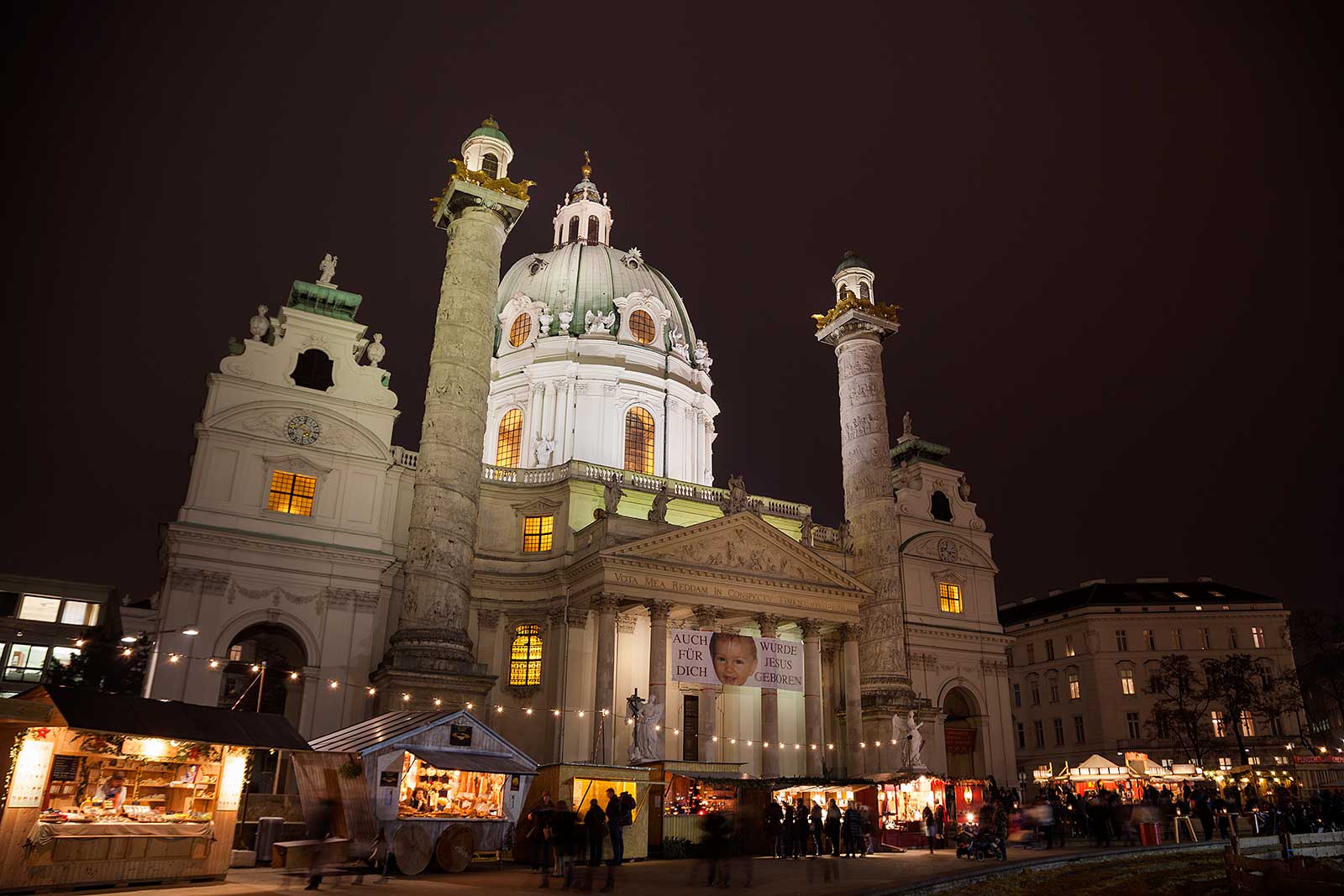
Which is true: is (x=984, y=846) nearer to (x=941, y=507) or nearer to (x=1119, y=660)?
(x=941, y=507)

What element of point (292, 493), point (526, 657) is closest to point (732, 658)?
point (526, 657)

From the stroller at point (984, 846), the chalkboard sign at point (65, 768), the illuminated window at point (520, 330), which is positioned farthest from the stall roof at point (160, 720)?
the illuminated window at point (520, 330)

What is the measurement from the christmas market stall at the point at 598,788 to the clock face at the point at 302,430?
17598 mm

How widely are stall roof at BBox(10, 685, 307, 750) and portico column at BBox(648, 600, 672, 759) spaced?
53.9ft

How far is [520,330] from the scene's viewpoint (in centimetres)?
5222

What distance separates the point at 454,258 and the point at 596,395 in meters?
17.6

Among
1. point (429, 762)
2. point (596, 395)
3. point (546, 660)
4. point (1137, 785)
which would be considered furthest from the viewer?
point (596, 395)

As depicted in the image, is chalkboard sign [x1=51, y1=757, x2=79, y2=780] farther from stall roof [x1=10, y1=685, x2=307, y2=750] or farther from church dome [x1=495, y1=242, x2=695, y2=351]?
church dome [x1=495, y1=242, x2=695, y2=351]

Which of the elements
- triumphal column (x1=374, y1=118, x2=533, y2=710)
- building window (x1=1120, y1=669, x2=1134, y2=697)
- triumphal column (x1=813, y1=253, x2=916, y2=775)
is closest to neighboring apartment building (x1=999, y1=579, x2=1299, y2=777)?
building window (x1=1120, y1=669, x2=1134, y2=697)

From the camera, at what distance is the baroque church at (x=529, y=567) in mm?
30562

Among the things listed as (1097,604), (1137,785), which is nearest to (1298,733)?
(1097,604)

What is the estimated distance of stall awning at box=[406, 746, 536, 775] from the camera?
1805cm

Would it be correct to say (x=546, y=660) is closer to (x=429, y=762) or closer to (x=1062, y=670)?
(x=429, y=762)

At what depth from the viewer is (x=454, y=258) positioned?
3195 centimetres
